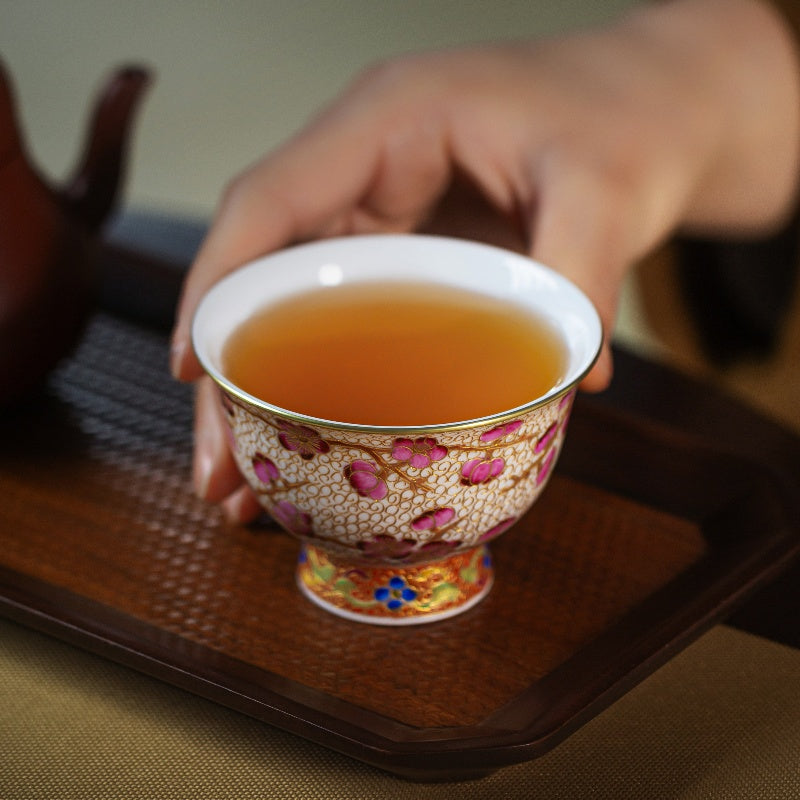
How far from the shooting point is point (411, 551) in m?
0.63

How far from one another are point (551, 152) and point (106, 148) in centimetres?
37

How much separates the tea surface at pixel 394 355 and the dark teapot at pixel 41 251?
0.68ft

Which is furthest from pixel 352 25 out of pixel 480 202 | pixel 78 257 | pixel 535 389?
pixel 535 389

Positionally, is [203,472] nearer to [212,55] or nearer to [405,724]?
[405,724]

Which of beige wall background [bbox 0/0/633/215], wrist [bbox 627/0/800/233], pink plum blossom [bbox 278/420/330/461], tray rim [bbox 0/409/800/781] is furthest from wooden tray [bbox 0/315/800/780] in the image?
beige wall background [bbox 0/0/633/215]

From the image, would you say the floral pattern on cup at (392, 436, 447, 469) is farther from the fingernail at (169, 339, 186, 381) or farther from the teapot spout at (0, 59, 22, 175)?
the teapot spout at (0, 59, 22, 175)

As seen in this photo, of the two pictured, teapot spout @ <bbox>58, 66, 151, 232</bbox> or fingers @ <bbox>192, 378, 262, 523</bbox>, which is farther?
teapot spout @ <bbox>58, 66, 151, 232</bbox>

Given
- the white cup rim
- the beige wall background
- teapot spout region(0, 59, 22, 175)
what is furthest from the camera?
the beige wall background

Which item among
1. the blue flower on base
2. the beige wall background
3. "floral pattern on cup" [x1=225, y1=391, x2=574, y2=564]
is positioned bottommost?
the beige wall background

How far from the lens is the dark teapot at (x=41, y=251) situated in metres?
0.81

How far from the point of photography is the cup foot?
2.19 feet

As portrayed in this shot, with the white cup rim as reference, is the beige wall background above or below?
below

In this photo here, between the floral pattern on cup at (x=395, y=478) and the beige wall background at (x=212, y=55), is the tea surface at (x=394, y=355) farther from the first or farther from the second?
the beige wall background at (x=212, y=55)

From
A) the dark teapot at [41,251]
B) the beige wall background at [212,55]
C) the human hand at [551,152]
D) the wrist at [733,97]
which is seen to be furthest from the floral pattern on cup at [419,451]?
the beige wall background at [212,55]
